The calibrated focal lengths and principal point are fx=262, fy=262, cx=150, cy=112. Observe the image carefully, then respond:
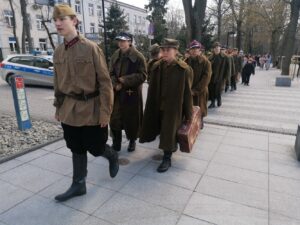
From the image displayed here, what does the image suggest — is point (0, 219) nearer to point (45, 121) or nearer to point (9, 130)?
point (9, 130)

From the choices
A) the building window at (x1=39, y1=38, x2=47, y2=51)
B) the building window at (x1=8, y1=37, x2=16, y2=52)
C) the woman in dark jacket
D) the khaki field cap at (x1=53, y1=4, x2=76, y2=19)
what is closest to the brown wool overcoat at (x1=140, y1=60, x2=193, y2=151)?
the khaki field cap at (x1=53, y1=4, x2=76, y2=19)

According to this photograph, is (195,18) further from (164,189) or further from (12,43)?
(12,43)

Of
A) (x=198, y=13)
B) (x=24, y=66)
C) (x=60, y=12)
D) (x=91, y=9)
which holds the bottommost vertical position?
(x=24, y=66)

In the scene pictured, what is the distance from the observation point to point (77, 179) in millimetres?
3045

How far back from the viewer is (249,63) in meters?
13.5

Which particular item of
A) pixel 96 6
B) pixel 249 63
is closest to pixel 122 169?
pixel 249 63

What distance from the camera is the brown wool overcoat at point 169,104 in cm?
352

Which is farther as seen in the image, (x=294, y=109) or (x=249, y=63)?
(x=249, y=63)

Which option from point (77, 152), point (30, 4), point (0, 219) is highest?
point (30, 4)

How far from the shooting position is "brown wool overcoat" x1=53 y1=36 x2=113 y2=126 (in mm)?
2564

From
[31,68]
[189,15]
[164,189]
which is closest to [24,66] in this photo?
[31,68]

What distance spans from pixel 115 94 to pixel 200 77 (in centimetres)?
189

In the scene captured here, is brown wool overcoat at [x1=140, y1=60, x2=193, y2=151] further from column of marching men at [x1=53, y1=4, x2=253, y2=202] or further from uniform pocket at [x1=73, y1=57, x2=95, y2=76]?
uniform pocket at [x1=73, y1=57, x2=95, y2=76]

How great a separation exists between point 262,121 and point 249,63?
7889mm
